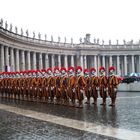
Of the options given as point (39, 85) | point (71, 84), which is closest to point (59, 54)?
point (39, 85)

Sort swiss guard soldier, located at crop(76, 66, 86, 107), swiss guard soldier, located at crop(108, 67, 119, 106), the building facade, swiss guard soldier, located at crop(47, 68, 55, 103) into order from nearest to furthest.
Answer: swiss guard soldier, located at crop(76, 66, 86, 107) < swiss guard soldier, located at crop(108, 67, 119, 106) < swiss guard soldier, located at crop(47, 68, 55, 103) < the building facade

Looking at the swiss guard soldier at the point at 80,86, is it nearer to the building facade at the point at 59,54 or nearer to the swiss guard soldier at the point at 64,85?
the swiss guard soldier at the point at 64,85

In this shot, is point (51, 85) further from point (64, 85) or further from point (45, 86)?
point (64, 85)

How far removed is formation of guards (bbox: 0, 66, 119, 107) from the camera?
24.0 metres

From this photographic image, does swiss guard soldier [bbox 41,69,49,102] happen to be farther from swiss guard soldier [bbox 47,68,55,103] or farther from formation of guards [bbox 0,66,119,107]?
swiss guard soldier [bbox 47,68,55,103]

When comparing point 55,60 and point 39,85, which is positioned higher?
point 55,60

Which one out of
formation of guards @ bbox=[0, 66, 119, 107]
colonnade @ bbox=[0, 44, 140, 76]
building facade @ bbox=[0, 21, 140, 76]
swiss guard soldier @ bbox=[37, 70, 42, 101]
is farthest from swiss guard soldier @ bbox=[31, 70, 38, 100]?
building facade @ bbox=[0, 21, 140, 76]

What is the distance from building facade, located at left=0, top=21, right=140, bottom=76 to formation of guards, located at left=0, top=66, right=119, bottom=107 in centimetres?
2831

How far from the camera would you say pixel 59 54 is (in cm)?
9969

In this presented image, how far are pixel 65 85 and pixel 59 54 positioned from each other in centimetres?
7423

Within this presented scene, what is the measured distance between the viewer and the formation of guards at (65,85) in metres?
24.0

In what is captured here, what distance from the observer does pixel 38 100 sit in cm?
3148

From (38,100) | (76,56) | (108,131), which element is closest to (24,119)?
(108,131)

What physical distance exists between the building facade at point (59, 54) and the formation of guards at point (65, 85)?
28307 millimetres
